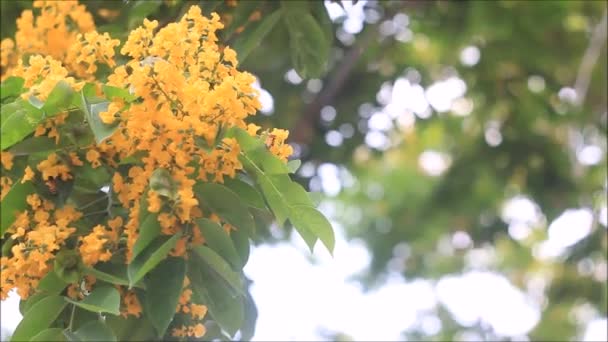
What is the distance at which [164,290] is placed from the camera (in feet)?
4.80

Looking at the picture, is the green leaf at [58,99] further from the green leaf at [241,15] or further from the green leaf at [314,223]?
the green leaf at [241,15]

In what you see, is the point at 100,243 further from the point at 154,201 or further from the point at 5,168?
the point at 5,168

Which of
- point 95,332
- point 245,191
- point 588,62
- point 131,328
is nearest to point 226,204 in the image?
point 245,191

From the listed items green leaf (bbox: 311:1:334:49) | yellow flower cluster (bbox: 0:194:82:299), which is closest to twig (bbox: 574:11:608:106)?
green leaf (bbox: 311:1:334:49)

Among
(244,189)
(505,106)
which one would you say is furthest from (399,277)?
(244,189)

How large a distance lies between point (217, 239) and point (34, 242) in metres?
0.29

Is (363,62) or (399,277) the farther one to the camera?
(399,277)

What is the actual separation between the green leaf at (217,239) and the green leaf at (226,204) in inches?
1.3

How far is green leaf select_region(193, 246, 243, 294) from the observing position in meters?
1.47

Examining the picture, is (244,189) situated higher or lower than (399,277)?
lower

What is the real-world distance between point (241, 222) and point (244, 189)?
2.2 inches

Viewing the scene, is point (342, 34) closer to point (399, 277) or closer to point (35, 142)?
point (35, 142)

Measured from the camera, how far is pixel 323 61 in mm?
2139

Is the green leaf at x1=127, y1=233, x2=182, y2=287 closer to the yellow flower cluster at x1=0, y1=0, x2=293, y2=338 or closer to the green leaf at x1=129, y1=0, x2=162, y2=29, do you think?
the yellow flower cluster at x1=0, y1=0, x2=293, y2=338
